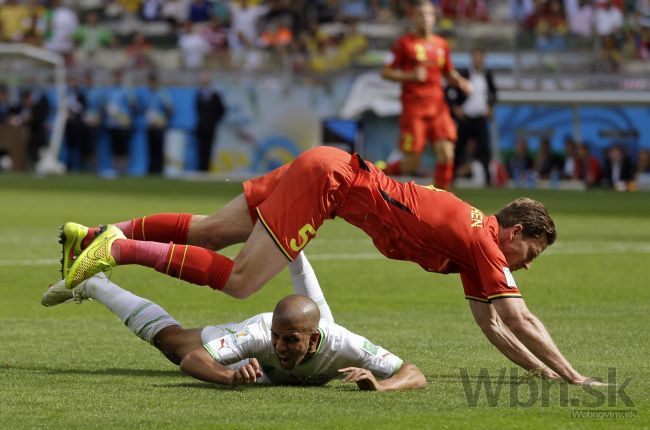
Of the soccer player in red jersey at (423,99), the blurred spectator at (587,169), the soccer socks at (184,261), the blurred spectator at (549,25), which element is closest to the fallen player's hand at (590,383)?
the soccer socks at (184,261)

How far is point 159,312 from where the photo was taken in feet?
26.9

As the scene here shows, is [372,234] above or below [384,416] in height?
above

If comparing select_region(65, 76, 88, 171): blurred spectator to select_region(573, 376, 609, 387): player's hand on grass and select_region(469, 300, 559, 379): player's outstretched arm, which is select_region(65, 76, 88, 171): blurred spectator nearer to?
select_region(469, 300, 559, 379): player's outstretched arm

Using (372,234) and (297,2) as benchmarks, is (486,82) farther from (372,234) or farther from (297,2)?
(372,234)

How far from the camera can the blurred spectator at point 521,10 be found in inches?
1218

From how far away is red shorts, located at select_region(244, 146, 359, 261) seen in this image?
25.9ft

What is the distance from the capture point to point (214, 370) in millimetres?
7363

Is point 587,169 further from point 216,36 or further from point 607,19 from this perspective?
point 216,36

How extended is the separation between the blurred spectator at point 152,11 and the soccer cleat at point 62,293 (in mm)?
29172

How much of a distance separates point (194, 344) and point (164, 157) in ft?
89.7

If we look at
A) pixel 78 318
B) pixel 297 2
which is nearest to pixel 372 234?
pixel 78 318

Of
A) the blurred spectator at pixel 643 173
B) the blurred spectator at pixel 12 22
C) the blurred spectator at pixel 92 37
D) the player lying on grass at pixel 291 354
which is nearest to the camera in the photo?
the player lying on grass at pixel 291 354

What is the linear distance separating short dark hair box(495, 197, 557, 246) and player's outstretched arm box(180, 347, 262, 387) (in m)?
1.65

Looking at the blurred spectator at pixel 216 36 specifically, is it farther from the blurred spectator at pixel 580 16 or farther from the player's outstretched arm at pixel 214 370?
the player's outstretched arm at pixel 214 370
